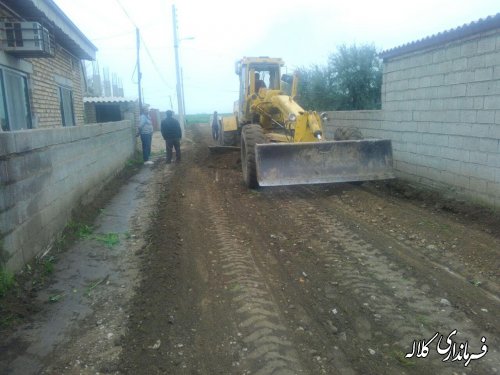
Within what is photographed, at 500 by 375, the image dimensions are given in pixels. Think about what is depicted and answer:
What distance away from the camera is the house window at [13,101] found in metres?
7.46

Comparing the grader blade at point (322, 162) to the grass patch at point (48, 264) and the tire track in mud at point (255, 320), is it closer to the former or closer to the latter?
the tire track in mud at point (255, 320)

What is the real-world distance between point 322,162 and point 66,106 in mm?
7604

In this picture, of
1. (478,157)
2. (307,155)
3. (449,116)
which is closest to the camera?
(478,157)

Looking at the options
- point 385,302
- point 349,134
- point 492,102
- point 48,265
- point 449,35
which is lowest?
point 385,302

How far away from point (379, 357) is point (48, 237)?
4.12 meters

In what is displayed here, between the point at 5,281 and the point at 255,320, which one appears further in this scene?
the point at 5,281

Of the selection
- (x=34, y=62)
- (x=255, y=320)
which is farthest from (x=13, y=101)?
(x=255, y=320)

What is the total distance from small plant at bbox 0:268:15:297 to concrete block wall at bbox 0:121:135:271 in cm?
11

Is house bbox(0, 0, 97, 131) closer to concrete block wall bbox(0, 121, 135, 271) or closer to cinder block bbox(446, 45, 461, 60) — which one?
concrete block wall bbox(0, 121, 135, 271)

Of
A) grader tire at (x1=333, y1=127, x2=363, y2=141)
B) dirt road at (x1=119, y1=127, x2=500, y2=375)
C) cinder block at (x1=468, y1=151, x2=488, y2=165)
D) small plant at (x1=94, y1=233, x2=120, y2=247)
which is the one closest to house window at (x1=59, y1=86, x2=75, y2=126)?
dirt road at (x1=119, y1=127, x2=500, y2=375)

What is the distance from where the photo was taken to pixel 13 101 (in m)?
7.89

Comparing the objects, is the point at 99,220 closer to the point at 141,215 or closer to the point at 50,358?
the point at 141,215

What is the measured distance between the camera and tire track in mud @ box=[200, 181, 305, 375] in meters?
2.94

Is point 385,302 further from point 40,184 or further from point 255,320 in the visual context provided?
point 40,184
